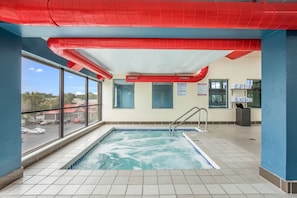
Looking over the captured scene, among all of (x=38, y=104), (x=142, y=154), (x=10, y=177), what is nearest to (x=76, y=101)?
(x=38, y=104)

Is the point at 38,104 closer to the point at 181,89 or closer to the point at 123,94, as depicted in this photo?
the point at 123,94

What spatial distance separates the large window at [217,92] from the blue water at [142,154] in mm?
2867

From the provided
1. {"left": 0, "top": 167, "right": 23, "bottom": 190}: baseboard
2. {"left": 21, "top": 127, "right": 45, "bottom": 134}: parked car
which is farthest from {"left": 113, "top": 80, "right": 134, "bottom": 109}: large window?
{"left": 0, "top": 167, "right": 23, "bottom": 190}: baseboard

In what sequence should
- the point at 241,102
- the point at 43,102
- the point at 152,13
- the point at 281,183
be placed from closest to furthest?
the point at 152,13, the point at 281,183, the point at 43,102, the point at 241,102

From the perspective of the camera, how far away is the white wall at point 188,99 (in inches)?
310

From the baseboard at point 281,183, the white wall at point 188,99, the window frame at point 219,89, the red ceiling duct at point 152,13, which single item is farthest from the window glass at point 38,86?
the window frame at point 219,89

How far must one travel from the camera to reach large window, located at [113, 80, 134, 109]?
8.13 m

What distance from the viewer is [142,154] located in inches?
175

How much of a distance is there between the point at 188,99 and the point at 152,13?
659 centimetres

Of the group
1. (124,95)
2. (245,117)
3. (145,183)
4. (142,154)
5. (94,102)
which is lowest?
(142,154)

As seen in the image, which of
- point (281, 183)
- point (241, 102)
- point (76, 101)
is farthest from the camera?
point (241, 102)

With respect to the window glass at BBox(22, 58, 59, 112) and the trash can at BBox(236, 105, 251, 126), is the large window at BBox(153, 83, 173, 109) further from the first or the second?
the window glass at BBox(22, 58, 59, 112)

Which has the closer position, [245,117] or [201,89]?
[245,117]

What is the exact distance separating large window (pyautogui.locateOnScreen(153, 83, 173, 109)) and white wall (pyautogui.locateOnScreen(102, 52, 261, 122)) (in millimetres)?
216
